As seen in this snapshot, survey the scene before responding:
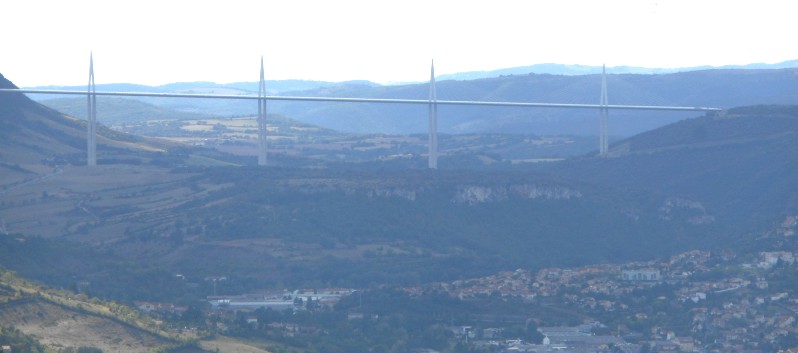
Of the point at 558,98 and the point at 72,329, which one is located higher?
the point at 558,98

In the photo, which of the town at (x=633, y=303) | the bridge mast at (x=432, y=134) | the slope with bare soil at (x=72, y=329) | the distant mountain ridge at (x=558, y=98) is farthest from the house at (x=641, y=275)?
the distant mountain ridge at (x=558, y=98)

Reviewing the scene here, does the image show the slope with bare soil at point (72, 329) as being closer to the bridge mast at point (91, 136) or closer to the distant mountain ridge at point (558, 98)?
the bridge mast at point (91, 136)

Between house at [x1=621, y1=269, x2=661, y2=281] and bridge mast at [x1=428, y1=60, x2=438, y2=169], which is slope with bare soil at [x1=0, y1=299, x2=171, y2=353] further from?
bridge mast at [x1=428, y1=60, x2=438, y2=169]

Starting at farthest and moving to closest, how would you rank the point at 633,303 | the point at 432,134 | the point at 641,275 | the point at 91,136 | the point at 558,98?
the point at 558,98, the point at 432,134, the point at 91,136, the point at 641,275, the point at 633,303

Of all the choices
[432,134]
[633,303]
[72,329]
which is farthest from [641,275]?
[432,134]

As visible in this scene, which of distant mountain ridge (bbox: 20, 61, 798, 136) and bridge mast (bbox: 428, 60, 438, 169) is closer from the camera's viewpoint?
bridge mast (bbox: 428, 60, 438, 169)

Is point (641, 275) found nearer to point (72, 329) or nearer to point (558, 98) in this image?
point (72, 329)

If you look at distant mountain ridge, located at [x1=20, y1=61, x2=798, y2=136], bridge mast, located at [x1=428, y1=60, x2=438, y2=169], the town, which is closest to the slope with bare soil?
the town

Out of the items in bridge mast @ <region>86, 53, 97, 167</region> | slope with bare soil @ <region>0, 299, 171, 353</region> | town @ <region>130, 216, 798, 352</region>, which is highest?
bridge mast @ <region>86, 53, 97, 167</region>

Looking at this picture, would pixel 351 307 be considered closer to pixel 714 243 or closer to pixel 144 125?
pixel 714 243

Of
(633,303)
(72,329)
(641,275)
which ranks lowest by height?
(633,303)

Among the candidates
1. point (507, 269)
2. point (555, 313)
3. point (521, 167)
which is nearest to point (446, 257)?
point (507, 269)
